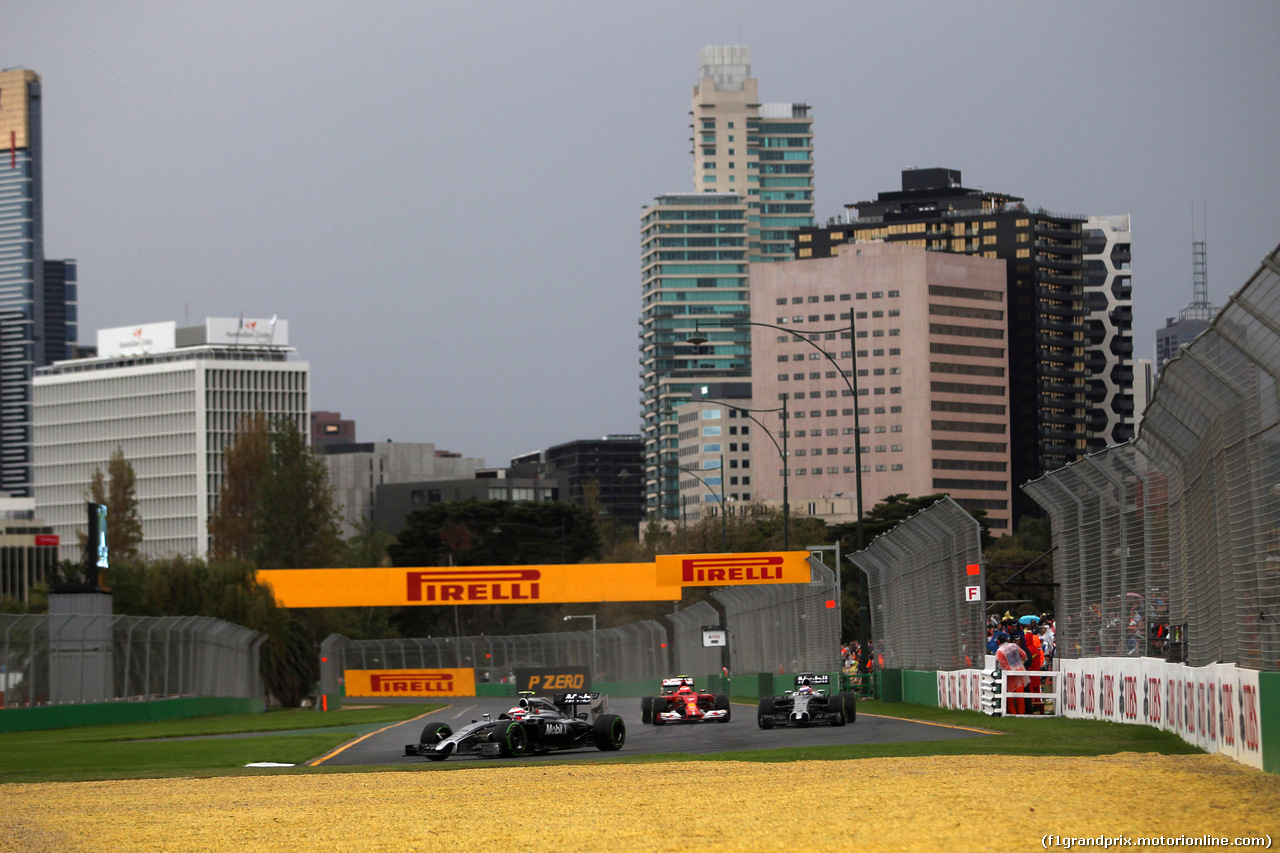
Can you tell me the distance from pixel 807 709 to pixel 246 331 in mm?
172553

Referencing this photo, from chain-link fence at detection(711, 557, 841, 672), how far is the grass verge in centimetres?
428

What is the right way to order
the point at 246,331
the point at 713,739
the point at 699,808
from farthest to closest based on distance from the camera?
the point at 246,331
the point at 713,739
the point at 699,808

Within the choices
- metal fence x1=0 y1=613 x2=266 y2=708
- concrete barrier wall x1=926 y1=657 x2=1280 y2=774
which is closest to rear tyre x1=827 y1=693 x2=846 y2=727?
concrete barrier wall x1=926 y1=657 x2=1280 y2=774

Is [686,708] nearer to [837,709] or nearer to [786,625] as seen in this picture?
[837,709]

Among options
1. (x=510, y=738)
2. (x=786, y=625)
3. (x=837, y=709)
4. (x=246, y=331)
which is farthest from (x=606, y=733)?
(x=246, y=331)

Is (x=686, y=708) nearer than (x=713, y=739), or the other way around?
(x=713, y=739)

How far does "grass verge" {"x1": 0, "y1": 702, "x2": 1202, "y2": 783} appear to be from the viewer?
16.5 meters

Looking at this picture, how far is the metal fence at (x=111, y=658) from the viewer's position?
1262 inches

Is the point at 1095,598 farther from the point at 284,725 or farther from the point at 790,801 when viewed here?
the point at 284,725

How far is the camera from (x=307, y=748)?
23.9 metres

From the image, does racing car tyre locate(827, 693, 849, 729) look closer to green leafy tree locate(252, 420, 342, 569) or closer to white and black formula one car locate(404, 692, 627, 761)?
white and black formula one car locate(404, 692, 627, 761)

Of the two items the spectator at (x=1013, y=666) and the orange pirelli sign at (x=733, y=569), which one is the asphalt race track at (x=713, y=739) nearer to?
the spectator at (x=1013, y=666)

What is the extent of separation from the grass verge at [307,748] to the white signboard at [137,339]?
541 feet

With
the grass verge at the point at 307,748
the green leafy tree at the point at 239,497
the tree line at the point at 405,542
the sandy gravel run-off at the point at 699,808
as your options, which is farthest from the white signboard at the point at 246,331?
the sandy gravel run-off at the point at 699,808
